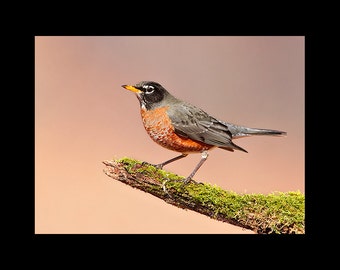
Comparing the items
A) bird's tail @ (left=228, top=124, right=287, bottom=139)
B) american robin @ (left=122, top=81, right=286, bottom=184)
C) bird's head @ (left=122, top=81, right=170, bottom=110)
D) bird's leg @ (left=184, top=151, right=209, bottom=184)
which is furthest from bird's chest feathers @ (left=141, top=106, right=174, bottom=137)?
bird's tail @ (left=228, top=124, right=287, bottom=139)

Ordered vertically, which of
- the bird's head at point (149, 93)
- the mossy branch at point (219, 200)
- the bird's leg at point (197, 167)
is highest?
the bird's head at point (149, 93)

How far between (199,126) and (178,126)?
0.41 metres

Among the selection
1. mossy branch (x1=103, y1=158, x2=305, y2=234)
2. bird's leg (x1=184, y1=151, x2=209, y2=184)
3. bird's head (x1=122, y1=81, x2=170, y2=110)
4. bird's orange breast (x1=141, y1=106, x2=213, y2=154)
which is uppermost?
bird's head (x1=122, y1=81, x2=170, y2=110)

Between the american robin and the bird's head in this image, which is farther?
the bird's head

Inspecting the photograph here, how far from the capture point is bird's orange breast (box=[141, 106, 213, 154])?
6152 millimetres

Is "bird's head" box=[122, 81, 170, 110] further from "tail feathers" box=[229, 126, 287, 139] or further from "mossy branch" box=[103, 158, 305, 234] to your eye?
"tail feathers" box=[229, 126, 287, 139]

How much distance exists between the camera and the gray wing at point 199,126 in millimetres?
6234

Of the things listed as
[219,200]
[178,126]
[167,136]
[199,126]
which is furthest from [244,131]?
[219,200]

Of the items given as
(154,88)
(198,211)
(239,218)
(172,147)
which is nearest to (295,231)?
(239,218)

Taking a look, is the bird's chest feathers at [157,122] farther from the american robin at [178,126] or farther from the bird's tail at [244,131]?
the bird's tail at [244,131]

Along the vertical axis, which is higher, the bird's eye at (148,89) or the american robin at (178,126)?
the bird's eye at (148,89)

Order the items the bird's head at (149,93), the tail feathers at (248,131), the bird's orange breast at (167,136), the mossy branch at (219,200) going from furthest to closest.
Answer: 1. the tail feathers at (248,131)
2. the bird's head at (149,93)
3. the bird's orange breast at (167,136)
4. the mossy branch at (219,200)

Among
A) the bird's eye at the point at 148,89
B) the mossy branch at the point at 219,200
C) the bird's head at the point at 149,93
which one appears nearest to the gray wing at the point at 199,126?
the bird's head at the point at 149,93

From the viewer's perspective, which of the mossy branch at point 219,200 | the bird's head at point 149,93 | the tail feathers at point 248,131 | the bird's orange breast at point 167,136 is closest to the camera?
the mossy branch at point 219,200
